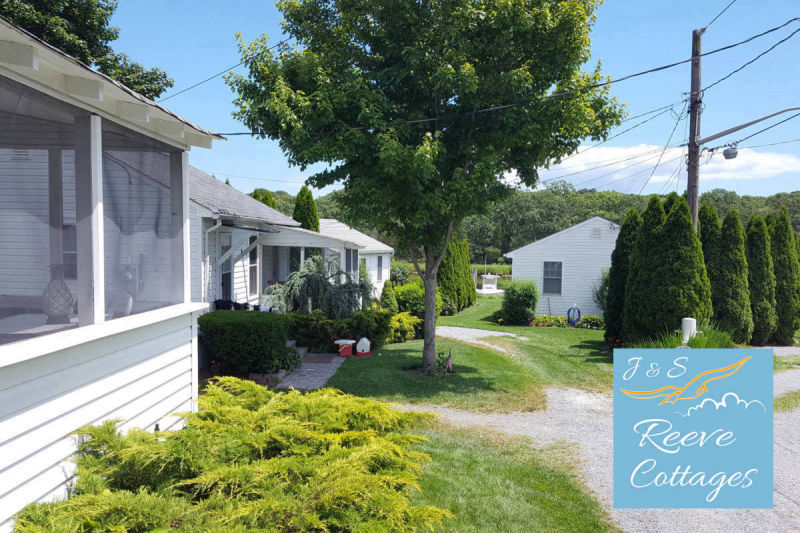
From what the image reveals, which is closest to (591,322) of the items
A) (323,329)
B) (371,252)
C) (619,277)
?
A: (619,277)

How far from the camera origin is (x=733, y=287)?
14.1 m

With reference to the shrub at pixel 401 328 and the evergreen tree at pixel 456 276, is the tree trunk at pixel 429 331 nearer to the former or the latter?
the shrub at pixel 401 328

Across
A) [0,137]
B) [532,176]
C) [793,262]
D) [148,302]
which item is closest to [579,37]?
[532,176]

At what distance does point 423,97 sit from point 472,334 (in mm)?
8893

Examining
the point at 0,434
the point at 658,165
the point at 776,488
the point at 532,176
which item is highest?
the point at 658,165

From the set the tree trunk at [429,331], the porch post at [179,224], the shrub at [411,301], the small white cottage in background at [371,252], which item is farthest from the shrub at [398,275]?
the porch post at [179,224]

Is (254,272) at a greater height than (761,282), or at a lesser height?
greater

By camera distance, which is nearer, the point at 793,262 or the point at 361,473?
the point at 361,473

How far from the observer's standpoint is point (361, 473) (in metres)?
3.18

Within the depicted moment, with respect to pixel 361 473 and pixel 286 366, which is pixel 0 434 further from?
pixel 286 366

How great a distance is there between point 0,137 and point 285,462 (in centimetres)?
237

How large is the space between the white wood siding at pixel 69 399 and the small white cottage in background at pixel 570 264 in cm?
1943

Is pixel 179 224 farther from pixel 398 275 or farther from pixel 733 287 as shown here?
pixel 398 275

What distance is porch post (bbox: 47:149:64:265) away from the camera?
3086 mm
